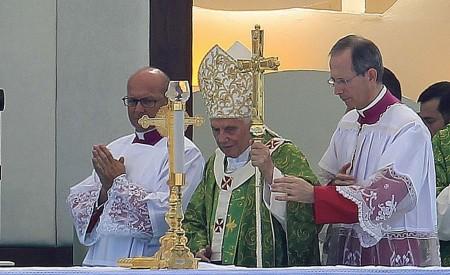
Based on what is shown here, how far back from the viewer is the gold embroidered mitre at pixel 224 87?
475cm

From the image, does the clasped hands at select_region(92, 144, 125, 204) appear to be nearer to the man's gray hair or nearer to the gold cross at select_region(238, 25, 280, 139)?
the gold cross at select_region(238, 25, 280, 139)

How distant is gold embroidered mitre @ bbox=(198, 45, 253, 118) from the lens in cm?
475

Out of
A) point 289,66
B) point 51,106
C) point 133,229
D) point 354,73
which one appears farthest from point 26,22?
point 289,66

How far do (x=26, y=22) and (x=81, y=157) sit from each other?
75 cm

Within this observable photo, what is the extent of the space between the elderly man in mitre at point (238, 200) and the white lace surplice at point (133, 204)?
12cm

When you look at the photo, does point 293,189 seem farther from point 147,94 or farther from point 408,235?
point 147,94

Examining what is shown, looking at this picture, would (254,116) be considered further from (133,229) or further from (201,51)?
(201,51)

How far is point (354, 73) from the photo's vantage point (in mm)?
4598

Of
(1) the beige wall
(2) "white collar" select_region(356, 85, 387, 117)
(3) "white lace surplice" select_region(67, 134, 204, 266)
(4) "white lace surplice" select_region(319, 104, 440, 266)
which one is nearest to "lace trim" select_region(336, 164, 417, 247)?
(4) "white lace surplice" select_region(319, 104, 440, 266)

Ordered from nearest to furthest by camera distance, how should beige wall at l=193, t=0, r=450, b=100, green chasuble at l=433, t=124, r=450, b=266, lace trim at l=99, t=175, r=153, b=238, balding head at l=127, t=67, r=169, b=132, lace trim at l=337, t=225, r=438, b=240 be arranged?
lace trim at l=337, t=225, r=438, b=240
lace trim at l=99, t=175, r=153, b=238
balding head at l=127, t=67, r=169, b=132
green chasuble at l=433, t=124, r=450, b=266
beige wall at l=193, t=0, r=450, b=100

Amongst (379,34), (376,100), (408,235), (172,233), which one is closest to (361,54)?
(376,100)

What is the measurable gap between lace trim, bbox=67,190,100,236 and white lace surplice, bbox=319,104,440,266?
1091mm

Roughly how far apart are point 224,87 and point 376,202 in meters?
0.83

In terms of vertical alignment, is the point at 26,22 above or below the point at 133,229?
above
